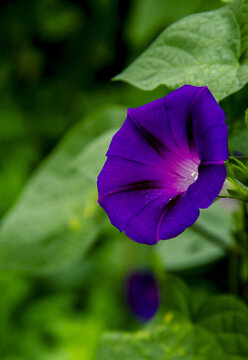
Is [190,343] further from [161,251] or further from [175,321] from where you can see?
[161,251]

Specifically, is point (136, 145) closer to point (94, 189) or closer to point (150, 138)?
point (150, 138)

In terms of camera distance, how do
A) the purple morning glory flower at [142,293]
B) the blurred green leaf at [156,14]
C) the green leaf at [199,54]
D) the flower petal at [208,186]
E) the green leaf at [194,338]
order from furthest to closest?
the purple morning glory flower at [142,293] → the blurred green leaf at [156,14] → the green leaf at [194,338] → the green leaf at [199,54] → the flower petal at [208,186]

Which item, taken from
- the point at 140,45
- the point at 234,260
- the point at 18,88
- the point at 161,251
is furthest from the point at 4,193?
the point at 234,260

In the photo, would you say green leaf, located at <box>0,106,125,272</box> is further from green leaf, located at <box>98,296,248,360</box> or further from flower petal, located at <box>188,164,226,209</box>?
flower petal, located at <box>188,164,226,209</box>

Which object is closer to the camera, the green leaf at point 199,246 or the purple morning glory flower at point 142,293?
the green leaf at point 199,246

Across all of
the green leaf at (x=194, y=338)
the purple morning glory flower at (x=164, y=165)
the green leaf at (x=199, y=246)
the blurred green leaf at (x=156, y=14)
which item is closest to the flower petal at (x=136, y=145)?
the purple morning glory flower at (x=164, y=165)

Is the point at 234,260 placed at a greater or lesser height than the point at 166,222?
lesser

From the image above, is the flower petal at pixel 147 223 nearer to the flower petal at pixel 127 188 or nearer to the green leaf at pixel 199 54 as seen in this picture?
the flower petal at pixel 127 188
